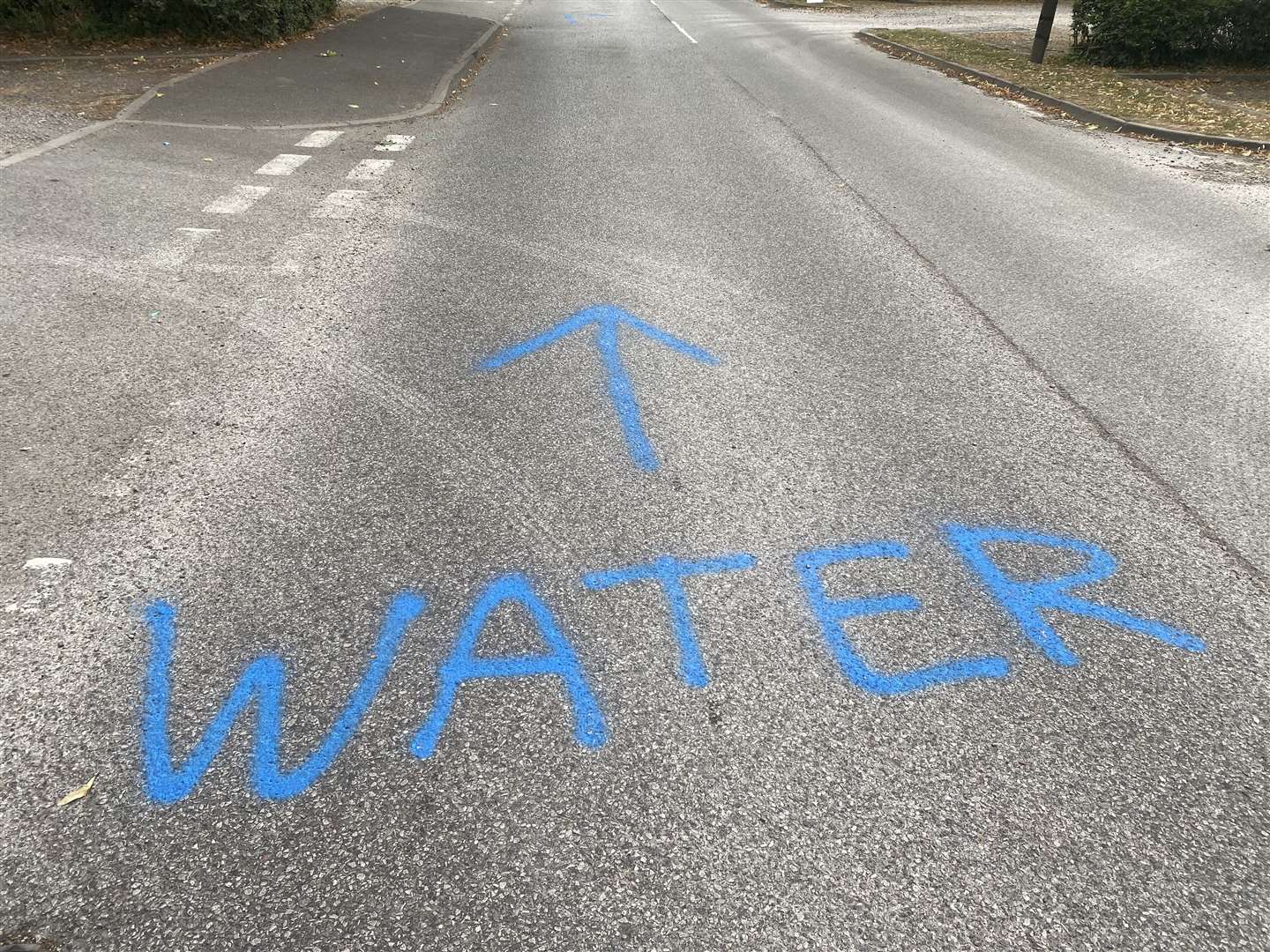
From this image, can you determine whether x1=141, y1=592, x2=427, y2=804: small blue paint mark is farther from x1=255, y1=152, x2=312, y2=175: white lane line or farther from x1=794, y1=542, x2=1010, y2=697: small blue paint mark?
x1=255, y1=152, x2=312, y2=175: white lane line

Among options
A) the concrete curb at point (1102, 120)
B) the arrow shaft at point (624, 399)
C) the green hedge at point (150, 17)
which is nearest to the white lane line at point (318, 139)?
the green hedge at point (150, 17)

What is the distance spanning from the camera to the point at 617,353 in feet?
16.2

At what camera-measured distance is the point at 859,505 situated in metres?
3.70

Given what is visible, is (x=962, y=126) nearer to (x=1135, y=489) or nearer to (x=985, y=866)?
(x=1135, y=489)

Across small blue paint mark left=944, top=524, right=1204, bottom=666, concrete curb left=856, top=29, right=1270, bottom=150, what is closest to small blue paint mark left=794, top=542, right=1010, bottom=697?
small blue paint mark left=944, top=524, right=1204, bottom=666

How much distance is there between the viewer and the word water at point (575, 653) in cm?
249

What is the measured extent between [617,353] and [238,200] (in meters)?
4.20

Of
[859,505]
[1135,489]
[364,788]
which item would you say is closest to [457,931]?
[364,788]

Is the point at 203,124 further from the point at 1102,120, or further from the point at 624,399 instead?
the point at 1102,120

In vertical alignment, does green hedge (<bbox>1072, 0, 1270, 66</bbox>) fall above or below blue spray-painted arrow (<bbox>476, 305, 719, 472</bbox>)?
above

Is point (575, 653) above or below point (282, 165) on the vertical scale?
below

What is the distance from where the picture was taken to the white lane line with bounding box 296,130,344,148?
29.0 feet

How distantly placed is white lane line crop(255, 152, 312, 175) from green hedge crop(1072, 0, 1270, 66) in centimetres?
1432

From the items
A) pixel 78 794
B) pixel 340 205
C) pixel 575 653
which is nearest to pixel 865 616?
pixel 575 653
